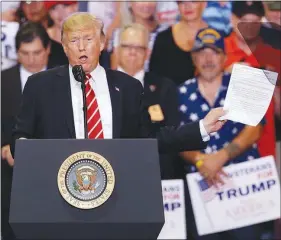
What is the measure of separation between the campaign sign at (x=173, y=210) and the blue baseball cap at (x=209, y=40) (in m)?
0.93

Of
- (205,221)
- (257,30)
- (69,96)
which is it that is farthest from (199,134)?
(205,221)

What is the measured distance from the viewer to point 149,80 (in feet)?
14.1

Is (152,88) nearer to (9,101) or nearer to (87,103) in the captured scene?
(9,101)

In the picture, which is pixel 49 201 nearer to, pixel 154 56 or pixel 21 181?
pixel 21 181

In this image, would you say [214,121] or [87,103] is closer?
[214,121]

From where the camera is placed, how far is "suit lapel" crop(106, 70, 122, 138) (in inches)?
116

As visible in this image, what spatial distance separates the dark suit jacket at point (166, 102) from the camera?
4211 mm

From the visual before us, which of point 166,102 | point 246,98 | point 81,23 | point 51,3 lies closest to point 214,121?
point 246,98

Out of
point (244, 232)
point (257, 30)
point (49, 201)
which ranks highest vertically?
point (257, 30)

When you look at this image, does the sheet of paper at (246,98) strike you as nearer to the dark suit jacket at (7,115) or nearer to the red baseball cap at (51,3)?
the dark suit jacket at (7,115)

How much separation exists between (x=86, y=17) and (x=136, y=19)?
5.36ft

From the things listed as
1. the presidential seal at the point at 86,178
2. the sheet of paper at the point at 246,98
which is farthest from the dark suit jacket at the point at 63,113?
the presidential seal at the point at 86,178

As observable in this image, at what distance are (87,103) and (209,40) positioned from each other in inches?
70.5

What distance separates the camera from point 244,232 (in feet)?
14.6
